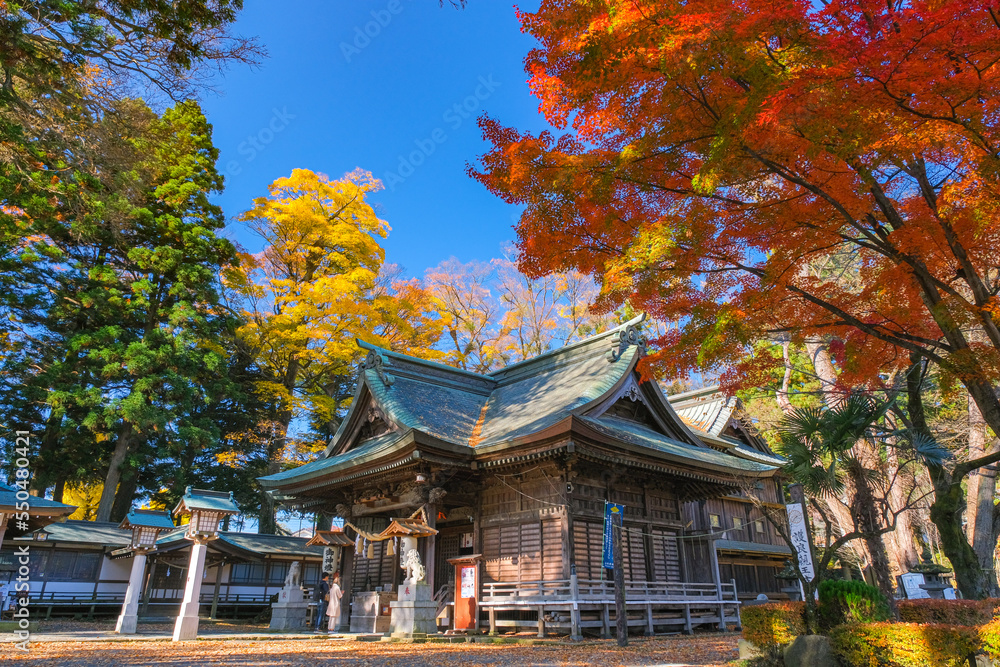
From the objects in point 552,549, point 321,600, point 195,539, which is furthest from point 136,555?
point 552,549

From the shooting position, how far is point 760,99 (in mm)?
7094

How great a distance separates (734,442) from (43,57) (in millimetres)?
23207

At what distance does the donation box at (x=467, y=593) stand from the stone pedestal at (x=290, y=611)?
558 centimetres

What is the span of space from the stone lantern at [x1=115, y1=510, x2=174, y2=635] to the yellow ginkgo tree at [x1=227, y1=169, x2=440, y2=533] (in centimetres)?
948

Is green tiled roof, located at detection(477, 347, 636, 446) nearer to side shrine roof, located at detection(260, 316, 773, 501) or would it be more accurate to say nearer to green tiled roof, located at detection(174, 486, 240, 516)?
side shrine roof, located at detection(260, 316, 773, 501)

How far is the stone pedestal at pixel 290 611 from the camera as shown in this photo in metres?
16.5

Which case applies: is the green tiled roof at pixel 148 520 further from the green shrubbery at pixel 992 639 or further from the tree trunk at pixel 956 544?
the tree trunk at pixel 956 544

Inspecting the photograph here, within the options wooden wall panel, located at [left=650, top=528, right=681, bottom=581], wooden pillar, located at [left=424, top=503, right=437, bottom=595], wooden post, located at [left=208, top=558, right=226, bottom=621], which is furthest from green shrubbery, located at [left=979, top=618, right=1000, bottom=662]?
wooden post, located at [left=208, top=558, right=226, bottom=621]

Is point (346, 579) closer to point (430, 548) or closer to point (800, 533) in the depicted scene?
point (430, 548)

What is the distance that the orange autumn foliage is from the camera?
6.76 m

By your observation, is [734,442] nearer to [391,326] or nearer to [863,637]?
[391,326]

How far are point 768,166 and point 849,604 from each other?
20.5 ft

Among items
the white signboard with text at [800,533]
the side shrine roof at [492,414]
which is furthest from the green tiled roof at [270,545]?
the white signboard with text at [800,533]

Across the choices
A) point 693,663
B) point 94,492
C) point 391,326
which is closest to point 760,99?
point 693,663
